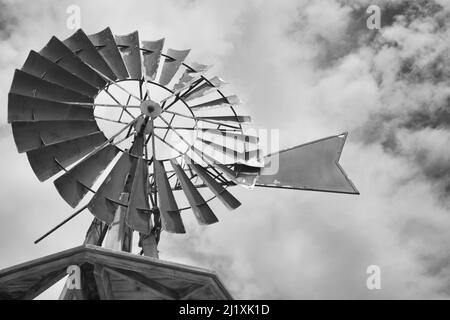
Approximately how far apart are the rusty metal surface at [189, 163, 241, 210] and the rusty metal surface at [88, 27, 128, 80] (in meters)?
2.41

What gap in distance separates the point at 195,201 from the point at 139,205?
4.02 feet

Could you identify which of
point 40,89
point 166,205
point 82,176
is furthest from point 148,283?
point 40,89

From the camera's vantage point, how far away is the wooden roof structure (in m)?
8.21

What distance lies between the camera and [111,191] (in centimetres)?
982

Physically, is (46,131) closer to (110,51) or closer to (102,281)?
(110,51)

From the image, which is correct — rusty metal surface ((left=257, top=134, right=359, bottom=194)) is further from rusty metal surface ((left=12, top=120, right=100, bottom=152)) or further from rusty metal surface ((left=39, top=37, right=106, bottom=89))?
rusty metal surface ((left=39, top=37, right=106, bottom=89))

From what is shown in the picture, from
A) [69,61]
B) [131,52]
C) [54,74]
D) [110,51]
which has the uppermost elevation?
[131,52]

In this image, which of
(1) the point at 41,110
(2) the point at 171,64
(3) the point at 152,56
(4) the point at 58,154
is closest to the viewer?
(4) the point at 58,154

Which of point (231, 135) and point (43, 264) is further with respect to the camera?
point (231, 135)

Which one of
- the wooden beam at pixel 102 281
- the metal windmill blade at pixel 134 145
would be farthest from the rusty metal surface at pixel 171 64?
the wooden beam at pixel 102 281

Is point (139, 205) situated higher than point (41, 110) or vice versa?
point (41, 110)
